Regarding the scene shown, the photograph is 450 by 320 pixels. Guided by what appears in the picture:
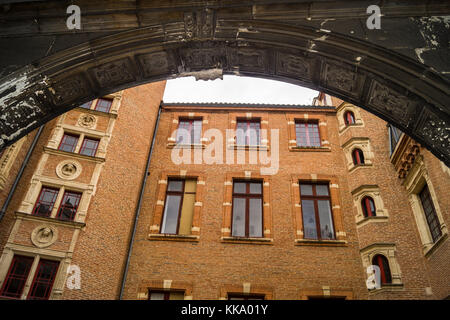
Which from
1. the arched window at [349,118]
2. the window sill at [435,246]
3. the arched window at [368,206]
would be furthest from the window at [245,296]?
the arched window at [349,118]

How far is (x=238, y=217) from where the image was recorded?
14656 millimetres

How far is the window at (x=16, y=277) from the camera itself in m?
11.3

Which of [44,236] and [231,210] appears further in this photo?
[231,210]

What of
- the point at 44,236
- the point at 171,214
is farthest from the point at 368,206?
the point at 44,236

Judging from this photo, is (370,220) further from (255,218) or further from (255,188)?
(255,188)

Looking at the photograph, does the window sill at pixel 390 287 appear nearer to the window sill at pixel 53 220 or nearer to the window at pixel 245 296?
the window at pixel 245 296

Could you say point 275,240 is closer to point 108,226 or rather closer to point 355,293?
point 355,293

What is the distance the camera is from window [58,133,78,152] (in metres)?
14.7

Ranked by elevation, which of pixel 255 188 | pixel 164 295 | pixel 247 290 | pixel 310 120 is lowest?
pixel 164 295

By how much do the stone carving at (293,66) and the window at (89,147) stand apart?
11.8m

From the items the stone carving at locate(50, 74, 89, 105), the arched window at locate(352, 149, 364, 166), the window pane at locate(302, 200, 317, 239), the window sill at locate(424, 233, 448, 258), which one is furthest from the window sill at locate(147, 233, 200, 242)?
the stone carving at locate(50, 74, 89, 105)

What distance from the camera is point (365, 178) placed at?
14500 mm

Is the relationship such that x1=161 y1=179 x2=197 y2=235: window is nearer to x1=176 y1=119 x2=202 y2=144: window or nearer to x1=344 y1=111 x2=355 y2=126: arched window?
x1=176 y1=119 x2=202 y2=144: window

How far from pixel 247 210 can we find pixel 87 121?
315 inches
